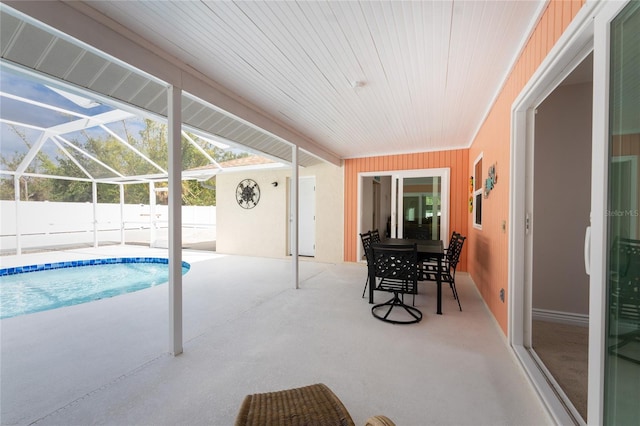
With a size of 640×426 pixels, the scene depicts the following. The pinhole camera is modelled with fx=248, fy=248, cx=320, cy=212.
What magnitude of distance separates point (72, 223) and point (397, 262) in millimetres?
11358

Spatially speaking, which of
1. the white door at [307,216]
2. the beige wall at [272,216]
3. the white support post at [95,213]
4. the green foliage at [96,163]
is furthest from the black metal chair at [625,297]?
the white support post at [95,213]

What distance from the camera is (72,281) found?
543 cm

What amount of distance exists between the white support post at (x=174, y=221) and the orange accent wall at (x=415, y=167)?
445 centimetres

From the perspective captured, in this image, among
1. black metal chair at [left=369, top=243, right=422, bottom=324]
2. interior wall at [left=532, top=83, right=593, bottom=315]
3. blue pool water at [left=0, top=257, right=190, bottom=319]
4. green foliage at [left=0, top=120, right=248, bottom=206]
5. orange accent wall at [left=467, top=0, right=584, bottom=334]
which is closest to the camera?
orange accent wall at [left=467, top=0, right=584, bottom=334]

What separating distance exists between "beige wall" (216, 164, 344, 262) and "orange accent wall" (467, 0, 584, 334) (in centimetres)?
331

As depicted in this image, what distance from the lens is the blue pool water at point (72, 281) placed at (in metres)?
4.22

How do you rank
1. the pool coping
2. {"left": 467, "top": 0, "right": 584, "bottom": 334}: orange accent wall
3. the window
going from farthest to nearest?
1. the pool coping
2. the window
3. {"left": 467, "top": 0, "right": 584, "bottom": 334}: orange accent wall

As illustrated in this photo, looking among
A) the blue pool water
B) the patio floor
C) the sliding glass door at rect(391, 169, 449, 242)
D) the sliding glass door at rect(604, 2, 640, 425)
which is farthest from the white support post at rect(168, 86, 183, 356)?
the sliding glass door at rect(391, 169, 449, 242)

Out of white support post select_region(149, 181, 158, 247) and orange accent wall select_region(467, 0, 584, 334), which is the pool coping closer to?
white support post select_region(149, 181, 158, 247)

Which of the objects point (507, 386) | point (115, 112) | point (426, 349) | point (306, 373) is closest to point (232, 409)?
point (306, 373)

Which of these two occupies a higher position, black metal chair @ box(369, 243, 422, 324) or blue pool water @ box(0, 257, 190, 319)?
black metal chair @ box(369, 243, 422, 324)

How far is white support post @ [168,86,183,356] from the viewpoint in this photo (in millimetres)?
2211

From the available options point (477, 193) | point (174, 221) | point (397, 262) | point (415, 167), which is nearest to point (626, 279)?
point (397, 262)

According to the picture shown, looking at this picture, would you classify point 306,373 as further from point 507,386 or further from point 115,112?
point 115,112
